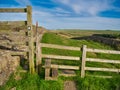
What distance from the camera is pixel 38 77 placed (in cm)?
867

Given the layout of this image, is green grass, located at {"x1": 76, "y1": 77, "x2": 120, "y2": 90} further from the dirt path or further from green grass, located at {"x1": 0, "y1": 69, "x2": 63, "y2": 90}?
green grass, located at {"x1": 0, "y1": 69, "x2": 63, "y2": 90}

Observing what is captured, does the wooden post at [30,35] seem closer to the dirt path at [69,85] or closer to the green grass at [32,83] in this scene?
the green grass at [32,83]

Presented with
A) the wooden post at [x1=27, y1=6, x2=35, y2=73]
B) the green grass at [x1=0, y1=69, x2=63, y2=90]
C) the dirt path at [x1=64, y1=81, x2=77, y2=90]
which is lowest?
the dirt path at [x1=64, y1=81, x2=77, y2=90]

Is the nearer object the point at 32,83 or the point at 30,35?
the point at 32,83

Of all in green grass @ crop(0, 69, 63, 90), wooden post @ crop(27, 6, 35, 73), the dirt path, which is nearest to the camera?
green grass @ crop(0, 69, 63, 90)

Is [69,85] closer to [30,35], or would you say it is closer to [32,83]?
[32,83]

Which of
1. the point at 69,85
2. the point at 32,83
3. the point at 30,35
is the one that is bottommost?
the point at 69,85

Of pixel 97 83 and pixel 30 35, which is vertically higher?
pixel 30 35

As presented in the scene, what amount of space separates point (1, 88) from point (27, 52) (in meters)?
2.74

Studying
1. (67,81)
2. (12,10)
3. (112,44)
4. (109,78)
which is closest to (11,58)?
(12,10)

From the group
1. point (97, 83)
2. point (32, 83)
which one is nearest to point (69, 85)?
point (97, 83)

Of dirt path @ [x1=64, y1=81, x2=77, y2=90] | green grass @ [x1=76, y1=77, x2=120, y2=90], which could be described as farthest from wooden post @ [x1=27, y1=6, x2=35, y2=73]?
green grass @ [x1=76, y1=77, x2=120, y2=90]

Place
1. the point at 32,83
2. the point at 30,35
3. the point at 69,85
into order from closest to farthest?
the point at 32,83
the point at 69,85
the point at 30,35

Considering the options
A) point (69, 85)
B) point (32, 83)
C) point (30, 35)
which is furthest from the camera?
point (30, 35)
